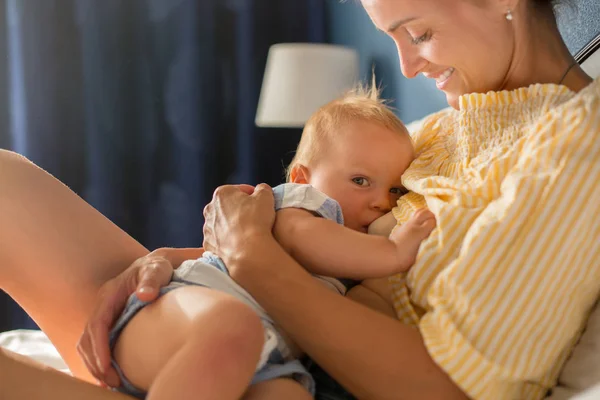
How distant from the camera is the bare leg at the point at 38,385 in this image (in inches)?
32.1

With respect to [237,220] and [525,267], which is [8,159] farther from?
[525,267]

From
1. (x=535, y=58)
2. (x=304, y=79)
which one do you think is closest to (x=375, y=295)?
(x=535, y=58)

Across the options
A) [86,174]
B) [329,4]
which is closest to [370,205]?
[86,174]

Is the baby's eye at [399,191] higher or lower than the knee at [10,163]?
lower

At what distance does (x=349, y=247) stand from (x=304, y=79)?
6.45 feet

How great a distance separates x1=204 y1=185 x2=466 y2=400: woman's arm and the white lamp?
6.27 feet

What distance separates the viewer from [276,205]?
1126 millimetres

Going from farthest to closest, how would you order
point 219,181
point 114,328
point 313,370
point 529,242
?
point 219,181 < point 313,370 < point 114,328 < point 529,242

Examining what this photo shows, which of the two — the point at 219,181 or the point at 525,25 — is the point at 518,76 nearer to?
the point at 525,25

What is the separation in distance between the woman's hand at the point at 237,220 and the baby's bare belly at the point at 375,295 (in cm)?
17

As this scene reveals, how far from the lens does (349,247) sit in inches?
39.7

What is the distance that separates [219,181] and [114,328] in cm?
258

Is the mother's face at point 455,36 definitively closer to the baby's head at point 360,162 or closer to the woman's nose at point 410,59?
the woman's nose at point 410,59

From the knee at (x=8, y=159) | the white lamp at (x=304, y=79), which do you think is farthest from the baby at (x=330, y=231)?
the white lamp at (x=304, y=79)
